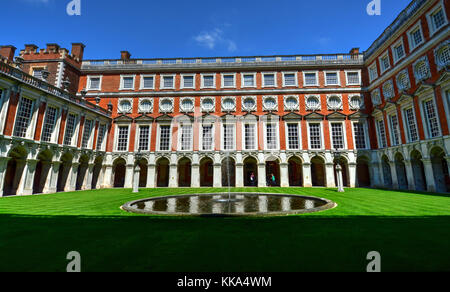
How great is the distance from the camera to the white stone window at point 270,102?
1160 inches

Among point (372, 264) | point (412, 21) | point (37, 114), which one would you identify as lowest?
point (372, 264)

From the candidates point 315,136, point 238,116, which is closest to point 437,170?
point 315,136

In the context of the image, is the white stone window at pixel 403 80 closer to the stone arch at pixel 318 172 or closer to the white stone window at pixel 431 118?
the white stone window at pixel 431 118

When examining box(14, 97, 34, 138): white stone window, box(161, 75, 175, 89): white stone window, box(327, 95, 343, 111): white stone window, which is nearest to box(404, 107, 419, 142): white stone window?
box(327, 95, 343, 111): white stone window

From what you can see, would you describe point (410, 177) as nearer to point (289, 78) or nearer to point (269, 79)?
point (289, 78)

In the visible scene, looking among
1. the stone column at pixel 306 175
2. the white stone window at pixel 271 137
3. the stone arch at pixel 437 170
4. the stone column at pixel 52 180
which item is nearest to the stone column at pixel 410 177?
the stone arch at pixel 437 170

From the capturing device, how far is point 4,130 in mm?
17062

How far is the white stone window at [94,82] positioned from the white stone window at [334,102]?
110 ft

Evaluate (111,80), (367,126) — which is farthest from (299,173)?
(111,80)

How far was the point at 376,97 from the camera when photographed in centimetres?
2745

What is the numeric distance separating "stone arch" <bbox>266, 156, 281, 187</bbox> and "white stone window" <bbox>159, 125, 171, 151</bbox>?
1438 centimetres
